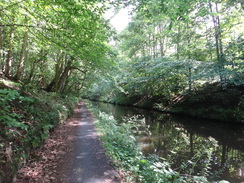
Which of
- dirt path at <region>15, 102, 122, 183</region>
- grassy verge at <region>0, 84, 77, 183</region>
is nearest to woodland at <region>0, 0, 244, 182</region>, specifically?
grassy verge at <region>0, 84, 77, 183</region>

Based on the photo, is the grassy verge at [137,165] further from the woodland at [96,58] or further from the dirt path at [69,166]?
the woodland at [96,58]

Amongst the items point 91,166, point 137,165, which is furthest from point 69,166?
point 137,165

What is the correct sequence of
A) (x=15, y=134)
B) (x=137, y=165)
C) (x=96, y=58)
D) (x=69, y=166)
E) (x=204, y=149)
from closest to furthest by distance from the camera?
(x=15, y=134) < (x=69, y=166) < (x=137, y=165) < (x=204, y=149) < (x=96, y=58)

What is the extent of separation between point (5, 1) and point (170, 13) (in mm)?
5358

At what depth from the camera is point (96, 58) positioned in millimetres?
6684

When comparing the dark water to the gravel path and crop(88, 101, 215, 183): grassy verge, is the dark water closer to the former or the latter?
crop(88, 101, 215, 183): grassy verge

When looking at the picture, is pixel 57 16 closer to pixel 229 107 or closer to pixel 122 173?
pixel 122 173

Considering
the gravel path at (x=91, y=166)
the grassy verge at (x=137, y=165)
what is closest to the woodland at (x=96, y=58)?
the gravel path at (x=91, y=166)

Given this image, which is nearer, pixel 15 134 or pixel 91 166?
pixel 15 134

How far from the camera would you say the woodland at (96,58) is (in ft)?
12.3

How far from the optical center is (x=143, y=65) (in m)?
18.8

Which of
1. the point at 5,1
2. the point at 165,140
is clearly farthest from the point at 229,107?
the point at 5,1

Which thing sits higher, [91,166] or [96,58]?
[96,58]

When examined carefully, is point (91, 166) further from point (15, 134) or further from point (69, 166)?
point (15, 134)
